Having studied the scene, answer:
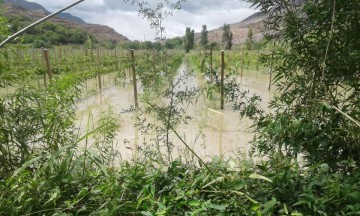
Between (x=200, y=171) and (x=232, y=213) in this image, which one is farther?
(x=200, y=171)

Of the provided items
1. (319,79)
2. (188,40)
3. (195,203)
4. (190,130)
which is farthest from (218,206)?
(188,40)

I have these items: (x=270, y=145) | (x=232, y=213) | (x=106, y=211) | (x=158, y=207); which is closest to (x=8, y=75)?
(x=106, y=211)

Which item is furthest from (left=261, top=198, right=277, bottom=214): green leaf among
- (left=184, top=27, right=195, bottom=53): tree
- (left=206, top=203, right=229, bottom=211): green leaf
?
(left=184, top=27, right=195, bottom=53): tree

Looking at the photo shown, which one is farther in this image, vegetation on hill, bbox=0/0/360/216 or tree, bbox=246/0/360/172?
tree, bbox=246/0/360/172

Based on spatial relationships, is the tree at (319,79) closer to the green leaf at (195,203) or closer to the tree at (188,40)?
the green leaf at (195,203)

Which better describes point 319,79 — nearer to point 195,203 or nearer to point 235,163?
point 235,163

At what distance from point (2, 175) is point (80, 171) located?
0.49m

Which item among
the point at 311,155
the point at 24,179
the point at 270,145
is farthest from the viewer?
the point at 270,145

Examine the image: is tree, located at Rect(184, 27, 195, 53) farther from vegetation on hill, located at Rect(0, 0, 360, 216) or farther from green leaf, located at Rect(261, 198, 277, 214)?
green leaf, located at Rect(261, 198, 277, 214)

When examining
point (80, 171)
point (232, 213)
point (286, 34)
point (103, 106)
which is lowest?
point (103, 106)

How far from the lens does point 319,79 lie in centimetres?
229

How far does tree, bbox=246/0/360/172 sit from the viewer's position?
6.87 feet

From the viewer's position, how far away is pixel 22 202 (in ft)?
5.38

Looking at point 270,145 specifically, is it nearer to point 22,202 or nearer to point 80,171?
point 80,171
